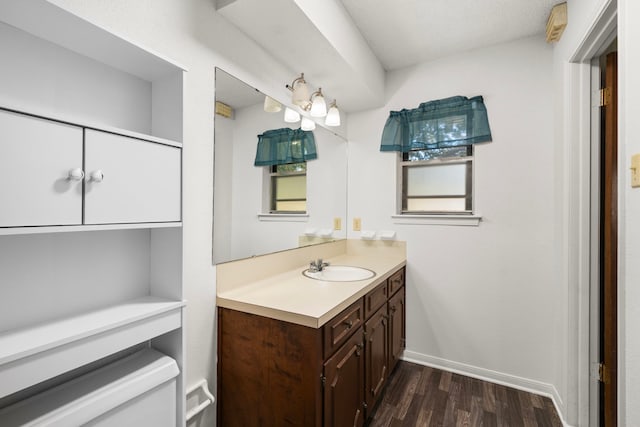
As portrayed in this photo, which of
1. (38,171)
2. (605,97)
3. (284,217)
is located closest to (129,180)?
(38,171)

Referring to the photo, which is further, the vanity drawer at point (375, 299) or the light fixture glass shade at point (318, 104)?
the light fixture glass shade at point (318, 104)

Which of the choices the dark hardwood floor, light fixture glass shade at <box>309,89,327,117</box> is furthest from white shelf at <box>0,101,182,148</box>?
the dark hardwood floor

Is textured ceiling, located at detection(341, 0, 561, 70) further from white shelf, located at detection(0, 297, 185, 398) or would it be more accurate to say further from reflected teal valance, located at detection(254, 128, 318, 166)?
white shelf, located at detection(0, 297, 185, 398)

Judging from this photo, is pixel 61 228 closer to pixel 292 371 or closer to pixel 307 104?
pixel 292 371

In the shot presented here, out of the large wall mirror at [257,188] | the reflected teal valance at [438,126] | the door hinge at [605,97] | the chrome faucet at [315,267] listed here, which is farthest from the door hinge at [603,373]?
the large wall mirror at [257,188]

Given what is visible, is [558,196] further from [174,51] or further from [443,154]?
[174,51]

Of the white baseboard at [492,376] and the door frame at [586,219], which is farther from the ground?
the door frame at [586,219]

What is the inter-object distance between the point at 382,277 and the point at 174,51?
167 cm

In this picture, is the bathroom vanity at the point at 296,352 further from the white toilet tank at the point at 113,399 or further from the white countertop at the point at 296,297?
the white toilet tank at the point at 113,399

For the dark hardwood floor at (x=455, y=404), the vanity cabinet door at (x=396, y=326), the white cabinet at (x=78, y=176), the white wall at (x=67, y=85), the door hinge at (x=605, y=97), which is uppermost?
the door hinge at (x=605, y=97)

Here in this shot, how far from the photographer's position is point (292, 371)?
50.6 inches

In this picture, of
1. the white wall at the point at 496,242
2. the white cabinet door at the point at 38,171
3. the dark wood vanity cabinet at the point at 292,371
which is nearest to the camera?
the white cabinet door at the point at 38,171

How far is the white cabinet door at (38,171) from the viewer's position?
0.69 m

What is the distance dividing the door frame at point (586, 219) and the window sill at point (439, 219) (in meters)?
0.66
